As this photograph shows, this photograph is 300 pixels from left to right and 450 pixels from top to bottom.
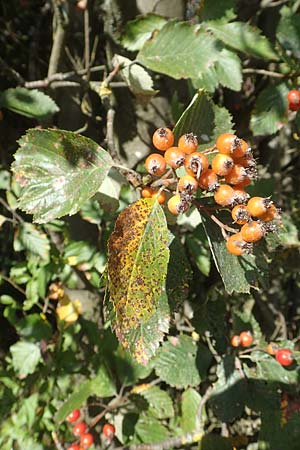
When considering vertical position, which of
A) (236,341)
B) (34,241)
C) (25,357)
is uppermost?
(34,241)

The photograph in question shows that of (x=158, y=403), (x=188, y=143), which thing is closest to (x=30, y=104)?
(x=188, y=143)

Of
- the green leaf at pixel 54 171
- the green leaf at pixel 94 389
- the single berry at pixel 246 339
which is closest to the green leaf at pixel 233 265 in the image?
the green leaf at pixel 54 171

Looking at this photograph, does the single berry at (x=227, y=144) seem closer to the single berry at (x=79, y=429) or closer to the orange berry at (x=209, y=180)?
the orange berry at (x=209, y=180)

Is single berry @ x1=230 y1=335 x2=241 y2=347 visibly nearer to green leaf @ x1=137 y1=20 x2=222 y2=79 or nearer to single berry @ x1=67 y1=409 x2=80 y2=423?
single berry @ x1=67 y1=409 x2=80 y2=423

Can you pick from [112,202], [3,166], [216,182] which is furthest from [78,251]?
[216,182]

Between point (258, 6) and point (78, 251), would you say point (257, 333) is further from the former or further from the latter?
point (258, 6)

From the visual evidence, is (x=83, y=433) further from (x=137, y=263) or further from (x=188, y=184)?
(x=188, y=184)
